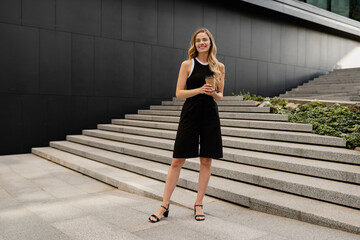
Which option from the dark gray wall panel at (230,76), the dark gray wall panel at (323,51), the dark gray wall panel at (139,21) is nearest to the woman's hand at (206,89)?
the dark gray wall panel at (139,21)

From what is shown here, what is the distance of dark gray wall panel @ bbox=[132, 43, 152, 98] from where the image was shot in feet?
37.8

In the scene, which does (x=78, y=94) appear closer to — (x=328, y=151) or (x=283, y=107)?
(x=283, y=107)

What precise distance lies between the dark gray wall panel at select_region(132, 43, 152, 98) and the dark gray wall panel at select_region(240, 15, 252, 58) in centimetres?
472

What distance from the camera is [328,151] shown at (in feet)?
16.9

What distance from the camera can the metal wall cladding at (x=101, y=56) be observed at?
9.16 metres

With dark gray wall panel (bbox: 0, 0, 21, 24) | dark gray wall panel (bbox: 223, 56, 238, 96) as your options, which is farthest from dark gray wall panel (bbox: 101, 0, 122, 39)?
dark gray wall panel (bbox: 223, 56, 238, 96)

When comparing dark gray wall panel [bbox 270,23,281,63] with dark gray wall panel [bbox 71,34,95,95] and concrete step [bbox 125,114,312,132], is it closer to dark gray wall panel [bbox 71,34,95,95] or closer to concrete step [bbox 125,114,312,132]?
concrete step [bbox 125,114,312,132]

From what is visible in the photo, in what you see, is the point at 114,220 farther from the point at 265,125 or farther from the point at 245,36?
the point at 245,36

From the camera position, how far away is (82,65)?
1037cm

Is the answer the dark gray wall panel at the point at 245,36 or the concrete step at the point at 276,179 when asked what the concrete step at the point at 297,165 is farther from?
the dark gray wall panel at the point at 245,36

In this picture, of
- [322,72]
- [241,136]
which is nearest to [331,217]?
[241,136]

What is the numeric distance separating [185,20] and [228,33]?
2233 millimetres

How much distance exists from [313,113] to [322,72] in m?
12.0

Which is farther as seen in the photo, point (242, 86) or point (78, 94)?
point (242, 86)
